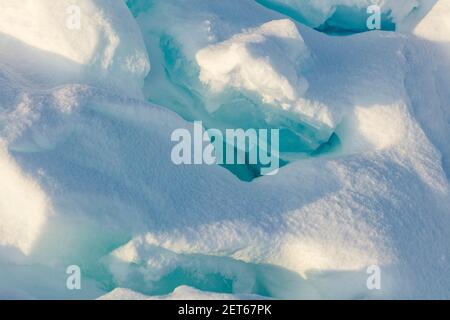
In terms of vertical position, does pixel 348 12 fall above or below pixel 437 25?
above

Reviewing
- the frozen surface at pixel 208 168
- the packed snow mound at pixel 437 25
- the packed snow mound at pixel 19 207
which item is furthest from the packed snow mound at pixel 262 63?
the packed snow mound at pixel 19 207

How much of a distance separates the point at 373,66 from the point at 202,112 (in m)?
0.90

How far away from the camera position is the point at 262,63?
3.15m

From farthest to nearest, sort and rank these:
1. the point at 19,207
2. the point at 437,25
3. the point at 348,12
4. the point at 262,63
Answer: the point at 348,12, the point at 437,25, the point at 262,63, the point at 19,207

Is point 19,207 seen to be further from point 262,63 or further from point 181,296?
point 262,63

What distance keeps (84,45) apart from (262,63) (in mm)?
826

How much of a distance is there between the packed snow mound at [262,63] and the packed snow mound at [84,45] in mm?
334

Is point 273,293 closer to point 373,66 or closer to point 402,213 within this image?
point 402,213

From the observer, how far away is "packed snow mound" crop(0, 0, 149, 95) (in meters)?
3.20

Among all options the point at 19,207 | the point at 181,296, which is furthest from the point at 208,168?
the point at 19,207

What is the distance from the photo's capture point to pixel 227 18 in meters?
3.59

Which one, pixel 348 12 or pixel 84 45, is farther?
pixel 348 12

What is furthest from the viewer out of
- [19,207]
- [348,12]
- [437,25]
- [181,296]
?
[348,12]
